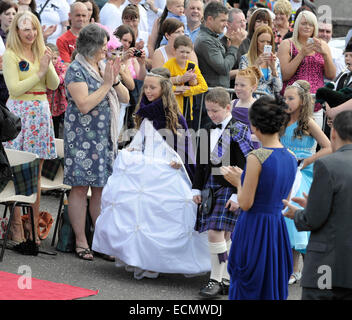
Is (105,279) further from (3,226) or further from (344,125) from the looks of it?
(344,125)

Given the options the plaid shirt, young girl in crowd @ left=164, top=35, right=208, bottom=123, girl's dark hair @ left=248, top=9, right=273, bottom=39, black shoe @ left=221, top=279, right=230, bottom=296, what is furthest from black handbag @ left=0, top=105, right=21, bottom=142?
girl's dark hair @ left=248, top=9, right=273, bottom=39

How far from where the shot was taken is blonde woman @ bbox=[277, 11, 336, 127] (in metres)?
9.02

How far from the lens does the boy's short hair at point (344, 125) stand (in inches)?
174

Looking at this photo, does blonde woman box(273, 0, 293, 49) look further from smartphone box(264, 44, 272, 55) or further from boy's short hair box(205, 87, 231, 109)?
boy's short hair box(205, 87, 231, 109)

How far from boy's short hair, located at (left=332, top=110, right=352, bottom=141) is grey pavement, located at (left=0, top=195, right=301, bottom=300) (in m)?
2.50

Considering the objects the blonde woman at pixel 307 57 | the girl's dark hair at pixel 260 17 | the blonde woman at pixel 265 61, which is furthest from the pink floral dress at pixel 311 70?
the girl's dark hair at pixel 260 17

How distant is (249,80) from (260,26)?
2217 mm

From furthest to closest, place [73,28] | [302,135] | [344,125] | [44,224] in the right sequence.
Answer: [73,28] < [44,224] < [302,135] < [344,125]

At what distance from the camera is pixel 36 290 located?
6168 mm

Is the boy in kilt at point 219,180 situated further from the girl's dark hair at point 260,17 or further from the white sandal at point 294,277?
the girl's dark hair at point 260,17

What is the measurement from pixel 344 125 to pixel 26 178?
3798mm

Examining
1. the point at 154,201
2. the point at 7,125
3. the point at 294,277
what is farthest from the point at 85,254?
the point at 294,277

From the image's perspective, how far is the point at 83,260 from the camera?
738 cm

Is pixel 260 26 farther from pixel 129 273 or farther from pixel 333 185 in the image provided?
pixel 333 185
